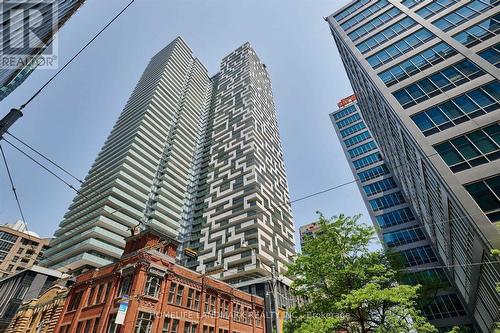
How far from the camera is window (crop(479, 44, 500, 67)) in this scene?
22.8 meters

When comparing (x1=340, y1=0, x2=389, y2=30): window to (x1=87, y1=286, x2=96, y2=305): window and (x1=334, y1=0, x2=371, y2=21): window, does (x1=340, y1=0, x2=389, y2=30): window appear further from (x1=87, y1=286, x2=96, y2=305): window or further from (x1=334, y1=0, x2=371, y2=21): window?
(x1=87, y1=286, x2=96, y2=305): window

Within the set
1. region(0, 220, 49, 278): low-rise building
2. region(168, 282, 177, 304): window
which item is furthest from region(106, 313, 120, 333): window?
region(0, 220, 49, 278): low-rise building

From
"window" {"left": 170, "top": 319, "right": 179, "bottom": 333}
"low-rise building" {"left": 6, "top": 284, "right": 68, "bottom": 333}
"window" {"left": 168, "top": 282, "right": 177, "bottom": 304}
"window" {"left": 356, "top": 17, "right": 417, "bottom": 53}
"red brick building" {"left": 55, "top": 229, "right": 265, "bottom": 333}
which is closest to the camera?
"red brick building" {"left": 55, "top": 229, "right": 265, "bottom": 333}

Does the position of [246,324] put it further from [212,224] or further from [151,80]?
[151,80]

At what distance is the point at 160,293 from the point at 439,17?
4190 centimetres

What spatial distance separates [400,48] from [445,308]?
37207mm

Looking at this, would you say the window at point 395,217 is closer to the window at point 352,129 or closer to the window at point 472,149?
the window at point 352,129

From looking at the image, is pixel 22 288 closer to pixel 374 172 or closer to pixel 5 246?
pixel 5 246

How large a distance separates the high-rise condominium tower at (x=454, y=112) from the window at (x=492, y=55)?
76 mm

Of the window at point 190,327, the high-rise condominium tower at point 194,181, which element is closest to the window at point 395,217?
the high-rise condominium tower at point 194,181

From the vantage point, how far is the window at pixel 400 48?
30.2m

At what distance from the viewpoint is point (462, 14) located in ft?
92.2

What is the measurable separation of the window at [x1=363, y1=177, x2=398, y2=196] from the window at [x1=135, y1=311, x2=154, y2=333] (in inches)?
1949

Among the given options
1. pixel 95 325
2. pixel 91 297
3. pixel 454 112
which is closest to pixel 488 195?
pixel 454 112
